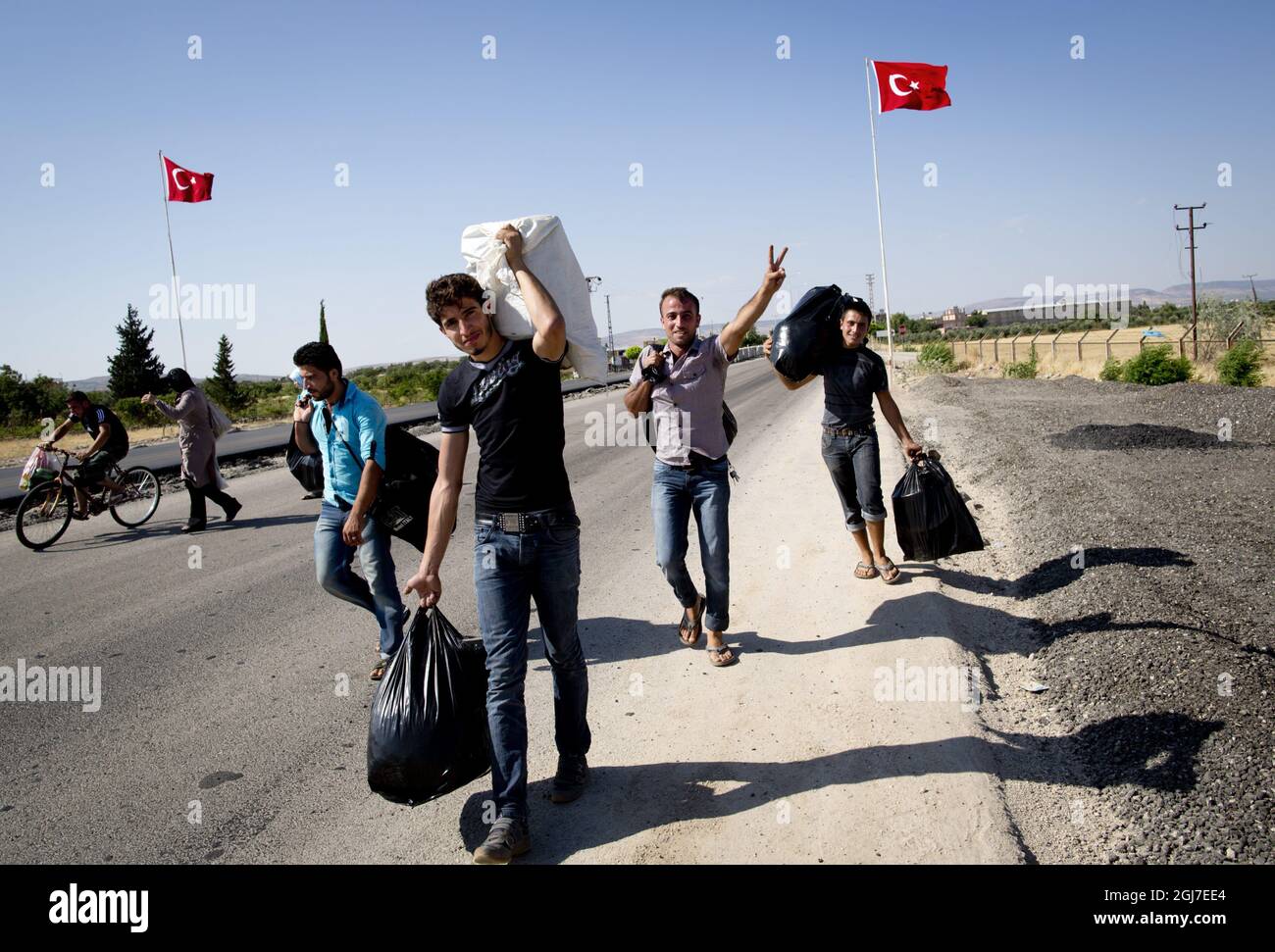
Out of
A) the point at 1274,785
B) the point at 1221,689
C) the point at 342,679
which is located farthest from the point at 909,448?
the point at 342,679

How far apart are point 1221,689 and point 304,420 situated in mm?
5160

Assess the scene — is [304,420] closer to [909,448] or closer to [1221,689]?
[909,448]

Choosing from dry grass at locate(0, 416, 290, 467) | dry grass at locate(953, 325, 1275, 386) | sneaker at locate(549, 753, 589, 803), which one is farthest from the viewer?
dry grass at locate(953, 325, 1275, 386)

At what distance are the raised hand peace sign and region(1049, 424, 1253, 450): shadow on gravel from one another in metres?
7.80

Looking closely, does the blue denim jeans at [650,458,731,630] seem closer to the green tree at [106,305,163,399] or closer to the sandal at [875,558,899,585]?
the sandal at [875,558,899,585]

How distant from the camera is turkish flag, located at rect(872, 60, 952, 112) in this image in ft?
57.8

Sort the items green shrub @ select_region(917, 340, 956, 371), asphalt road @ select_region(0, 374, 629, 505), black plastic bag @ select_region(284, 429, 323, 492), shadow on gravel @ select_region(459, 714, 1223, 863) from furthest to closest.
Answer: green shrub @ select_region(917, 340, 956, 371), asphalt road @ select_region(0, 374, 629, 505), black plastic bag @ select_region(284, 429, 323, 492), shadow on gravel @ select_region(459, 714, 1223, 863)

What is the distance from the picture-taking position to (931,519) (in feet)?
18.6

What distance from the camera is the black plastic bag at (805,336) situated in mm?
5766

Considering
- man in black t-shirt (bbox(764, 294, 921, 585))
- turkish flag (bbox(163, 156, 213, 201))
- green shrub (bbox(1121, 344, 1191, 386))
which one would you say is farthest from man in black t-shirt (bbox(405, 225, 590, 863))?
green shrub (bbox(1121, 344, 1191, 386))

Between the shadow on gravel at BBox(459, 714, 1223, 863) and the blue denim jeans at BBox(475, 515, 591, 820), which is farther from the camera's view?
the shadow on gravel at BBox(459, 714, 1223, 863)

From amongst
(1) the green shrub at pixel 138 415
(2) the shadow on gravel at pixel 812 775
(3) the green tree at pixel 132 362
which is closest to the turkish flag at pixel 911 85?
(2) the shadow on gravel at pixel 812 775
